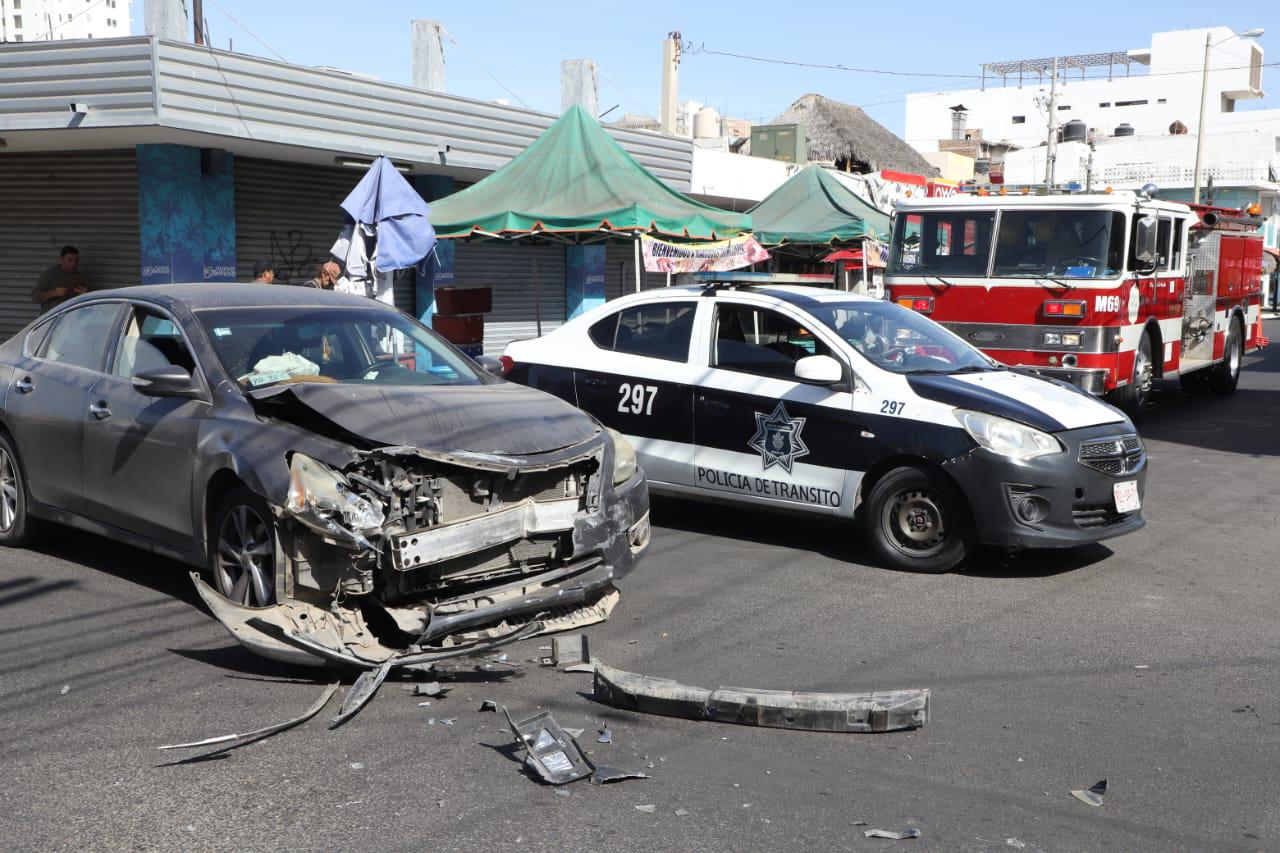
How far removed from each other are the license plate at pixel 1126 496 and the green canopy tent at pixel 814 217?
957cm

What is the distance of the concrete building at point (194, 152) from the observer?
1237cm

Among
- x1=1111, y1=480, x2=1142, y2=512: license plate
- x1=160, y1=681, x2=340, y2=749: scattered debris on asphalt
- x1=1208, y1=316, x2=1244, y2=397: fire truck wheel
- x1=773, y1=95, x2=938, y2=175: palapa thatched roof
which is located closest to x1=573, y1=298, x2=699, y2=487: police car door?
x1=1111, y1=480, x2=1142, y2=512: license plate

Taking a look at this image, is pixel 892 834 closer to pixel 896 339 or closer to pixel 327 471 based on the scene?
pixel 327 471

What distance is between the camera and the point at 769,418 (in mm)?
7922

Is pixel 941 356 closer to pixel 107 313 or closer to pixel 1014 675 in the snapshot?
pixel 1014 675

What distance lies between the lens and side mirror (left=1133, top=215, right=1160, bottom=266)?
12181mm

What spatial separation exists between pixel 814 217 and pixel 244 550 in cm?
1306

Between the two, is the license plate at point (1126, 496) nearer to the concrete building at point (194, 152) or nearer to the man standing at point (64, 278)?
the concrete building at point (194, 152)

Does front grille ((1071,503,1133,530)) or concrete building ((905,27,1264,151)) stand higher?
concrete building ((905,27,1264,151))

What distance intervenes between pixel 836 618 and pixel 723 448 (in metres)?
1.97

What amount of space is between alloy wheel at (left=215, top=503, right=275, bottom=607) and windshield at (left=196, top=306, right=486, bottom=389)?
0.71 m

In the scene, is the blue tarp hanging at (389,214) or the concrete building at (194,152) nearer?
the blue tarp hanging at (389,214)

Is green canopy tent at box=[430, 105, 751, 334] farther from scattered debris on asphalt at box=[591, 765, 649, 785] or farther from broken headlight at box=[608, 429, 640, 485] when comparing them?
scattered debris on asphalt at box=[591, 765, 649, 785]

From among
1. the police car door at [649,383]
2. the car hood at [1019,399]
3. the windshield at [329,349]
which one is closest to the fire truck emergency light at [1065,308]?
the car hood at [1019,399]
